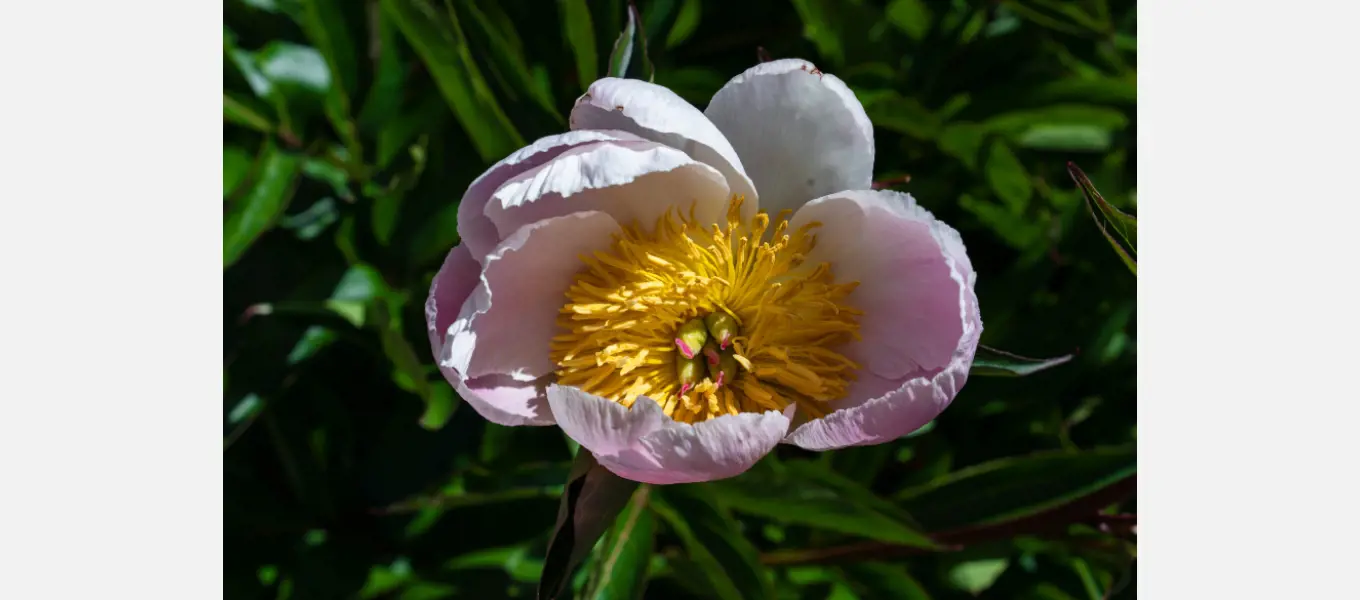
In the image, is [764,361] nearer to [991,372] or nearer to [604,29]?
[991,372]

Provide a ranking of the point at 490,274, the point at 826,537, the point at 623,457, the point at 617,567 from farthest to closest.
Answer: the point at 826,537 < the point at 617,567 < the point at 490,274 < the point at 623,457

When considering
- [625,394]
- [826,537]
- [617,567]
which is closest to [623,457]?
[625,394]

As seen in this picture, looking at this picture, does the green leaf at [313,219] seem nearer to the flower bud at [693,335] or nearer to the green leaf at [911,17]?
the flower bud at [693,335]

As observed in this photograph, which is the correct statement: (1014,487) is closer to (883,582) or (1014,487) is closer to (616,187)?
(883,582)

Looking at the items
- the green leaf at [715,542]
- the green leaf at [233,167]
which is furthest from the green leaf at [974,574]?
the green leaf at [233,167]

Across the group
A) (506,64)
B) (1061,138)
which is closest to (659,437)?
(506,64)

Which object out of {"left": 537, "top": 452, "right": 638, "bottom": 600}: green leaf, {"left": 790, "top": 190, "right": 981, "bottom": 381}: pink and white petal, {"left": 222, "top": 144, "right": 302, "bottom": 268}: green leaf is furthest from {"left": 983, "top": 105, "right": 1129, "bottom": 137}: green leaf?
{"left": 222, "top": 144, "right": 302, "bottom": 268}: green leaf

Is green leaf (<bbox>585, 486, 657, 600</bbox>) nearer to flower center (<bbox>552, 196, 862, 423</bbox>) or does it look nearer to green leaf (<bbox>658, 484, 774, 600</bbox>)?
green leaf (<bbox>658, 484, 774, 600</bbox>)

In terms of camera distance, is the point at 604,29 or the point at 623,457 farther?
the point at 604,29
